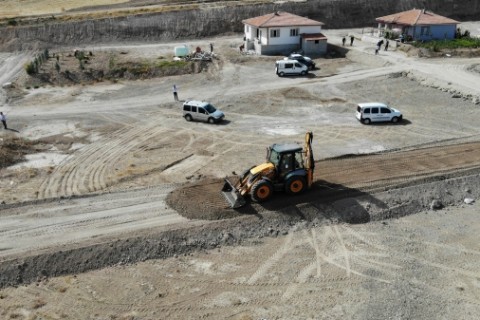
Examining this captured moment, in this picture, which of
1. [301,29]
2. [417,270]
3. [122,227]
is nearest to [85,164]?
[122,227]

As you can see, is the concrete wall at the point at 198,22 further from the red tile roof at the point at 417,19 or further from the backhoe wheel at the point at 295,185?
the backhoe wheel at the point at 295,185

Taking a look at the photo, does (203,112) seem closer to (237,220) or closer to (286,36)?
(237,220)

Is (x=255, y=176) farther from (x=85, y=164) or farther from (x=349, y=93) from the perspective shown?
(x=349, y=93)

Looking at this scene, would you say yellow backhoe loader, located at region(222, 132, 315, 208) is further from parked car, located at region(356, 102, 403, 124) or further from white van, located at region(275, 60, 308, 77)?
white van, located at region(275, 60, 308, 77)

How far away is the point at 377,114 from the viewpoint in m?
31.0

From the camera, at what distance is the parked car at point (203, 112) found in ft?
104

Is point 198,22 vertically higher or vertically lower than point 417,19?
higher

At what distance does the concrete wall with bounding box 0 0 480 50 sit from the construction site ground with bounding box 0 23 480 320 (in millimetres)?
23959

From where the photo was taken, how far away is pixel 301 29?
163ft

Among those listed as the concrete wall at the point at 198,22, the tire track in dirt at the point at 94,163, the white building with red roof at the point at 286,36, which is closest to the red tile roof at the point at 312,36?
the white building with red roof at the point at 286,36

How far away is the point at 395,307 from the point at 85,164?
18015 millimetres

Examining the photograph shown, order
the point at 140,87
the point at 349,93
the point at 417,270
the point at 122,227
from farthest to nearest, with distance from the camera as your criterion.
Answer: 1. the point at 140,87
2. the point at 349,93
3. the point at 122,227
4. the point at 417,270

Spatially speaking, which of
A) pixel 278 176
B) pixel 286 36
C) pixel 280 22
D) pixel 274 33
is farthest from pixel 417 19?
pixel 278 176

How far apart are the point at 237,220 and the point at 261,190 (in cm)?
170
